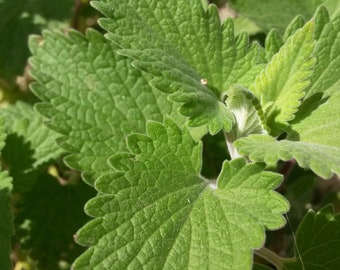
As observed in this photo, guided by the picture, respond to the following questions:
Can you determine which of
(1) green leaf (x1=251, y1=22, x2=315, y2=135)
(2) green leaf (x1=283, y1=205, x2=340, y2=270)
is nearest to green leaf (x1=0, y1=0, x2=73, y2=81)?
(1) green leaf (x1=251, y1=22, x2=315, y2=135)

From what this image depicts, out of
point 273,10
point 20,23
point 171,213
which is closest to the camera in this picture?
point 171,213

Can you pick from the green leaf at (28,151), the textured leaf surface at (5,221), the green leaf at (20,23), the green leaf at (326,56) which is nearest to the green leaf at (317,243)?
the green leaf at (326,56)

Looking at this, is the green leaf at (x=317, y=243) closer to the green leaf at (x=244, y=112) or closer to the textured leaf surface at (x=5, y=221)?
the green leaf at (x=244, y=112)

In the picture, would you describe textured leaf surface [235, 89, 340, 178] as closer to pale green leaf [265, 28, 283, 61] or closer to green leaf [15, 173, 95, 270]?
pale green leaf [265, 28, 283, 61]

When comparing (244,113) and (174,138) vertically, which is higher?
(244,113)

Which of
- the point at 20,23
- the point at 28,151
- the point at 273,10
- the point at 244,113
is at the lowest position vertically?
the point at 28,151

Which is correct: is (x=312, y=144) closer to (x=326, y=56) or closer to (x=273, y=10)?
(x=326, y=56)

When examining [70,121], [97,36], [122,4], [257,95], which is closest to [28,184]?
[70,121]

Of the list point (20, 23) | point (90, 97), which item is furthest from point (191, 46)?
point (20, 23)
